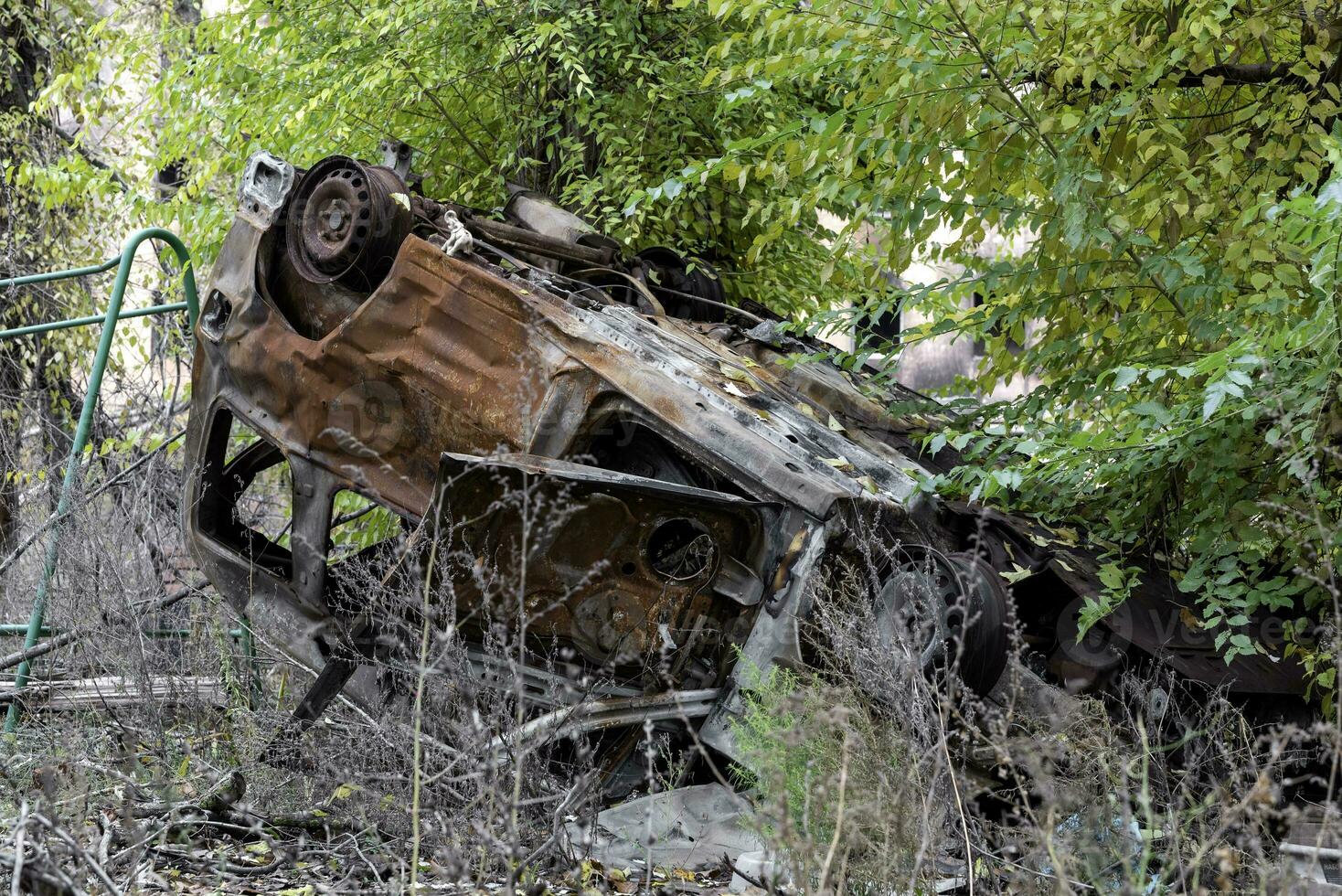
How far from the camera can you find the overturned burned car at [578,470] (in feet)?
13.9

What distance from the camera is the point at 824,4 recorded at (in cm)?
513

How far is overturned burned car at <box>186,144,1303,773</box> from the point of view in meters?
4.25

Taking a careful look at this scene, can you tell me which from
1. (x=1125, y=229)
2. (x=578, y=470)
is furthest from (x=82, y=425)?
(x=1125, y=229)

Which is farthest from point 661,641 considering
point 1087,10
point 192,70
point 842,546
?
point 192,70

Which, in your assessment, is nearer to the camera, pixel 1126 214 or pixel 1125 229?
pixel 1125 229

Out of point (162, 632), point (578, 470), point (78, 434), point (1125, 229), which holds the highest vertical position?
point (1125, 229)

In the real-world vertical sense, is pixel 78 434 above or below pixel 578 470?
below

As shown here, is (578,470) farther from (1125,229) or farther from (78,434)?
(78,434)

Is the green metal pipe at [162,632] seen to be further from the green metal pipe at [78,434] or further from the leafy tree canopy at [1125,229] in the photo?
the leafy tree canopy at [1125,229]

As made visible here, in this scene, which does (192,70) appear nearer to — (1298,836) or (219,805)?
(219,805)

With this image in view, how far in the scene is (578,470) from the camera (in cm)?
405

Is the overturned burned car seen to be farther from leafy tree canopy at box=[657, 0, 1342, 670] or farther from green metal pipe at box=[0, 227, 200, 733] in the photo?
green metal pipe at box=[0, 227, 200, 733]

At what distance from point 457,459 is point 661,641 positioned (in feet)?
3.32

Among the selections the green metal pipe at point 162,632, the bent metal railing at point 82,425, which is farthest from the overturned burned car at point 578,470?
the bent metal railing at point 82,425
